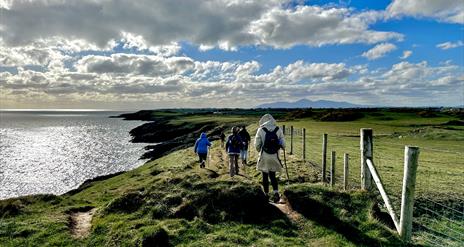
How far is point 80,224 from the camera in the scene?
1228cm

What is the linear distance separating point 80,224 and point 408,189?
398 inches

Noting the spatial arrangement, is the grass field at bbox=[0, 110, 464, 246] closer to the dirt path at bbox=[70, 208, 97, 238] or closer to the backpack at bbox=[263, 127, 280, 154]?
the dirt path at bbox=[70, 208, 97, 238]

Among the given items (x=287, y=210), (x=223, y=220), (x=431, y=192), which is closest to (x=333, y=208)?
(x=287, y=210)

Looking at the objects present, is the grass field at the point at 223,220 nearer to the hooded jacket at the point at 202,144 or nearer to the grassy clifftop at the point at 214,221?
the grassy clifftop at the point at 214,221

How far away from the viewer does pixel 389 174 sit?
18.9m

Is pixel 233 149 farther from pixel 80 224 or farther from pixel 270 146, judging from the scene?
pixel 80 224

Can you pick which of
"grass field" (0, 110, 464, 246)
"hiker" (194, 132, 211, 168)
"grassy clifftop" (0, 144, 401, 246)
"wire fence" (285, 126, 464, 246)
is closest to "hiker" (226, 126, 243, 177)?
"hiker" (194, 132, 211, 168)

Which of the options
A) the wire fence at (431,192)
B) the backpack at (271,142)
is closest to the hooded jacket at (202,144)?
the wire fence at (431,192)

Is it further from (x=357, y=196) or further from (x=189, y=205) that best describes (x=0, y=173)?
(x=357, y=196)

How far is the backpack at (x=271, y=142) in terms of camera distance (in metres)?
13.0

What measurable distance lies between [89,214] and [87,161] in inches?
2335

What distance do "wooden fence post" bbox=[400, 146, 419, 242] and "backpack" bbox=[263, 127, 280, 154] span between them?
4.66 meters

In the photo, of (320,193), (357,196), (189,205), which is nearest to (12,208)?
(189,205)

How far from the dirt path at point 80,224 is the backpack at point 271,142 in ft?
21.0
